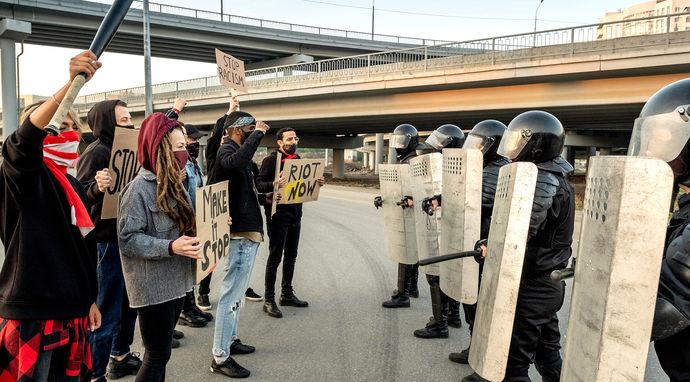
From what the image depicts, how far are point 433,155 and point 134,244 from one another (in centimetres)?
296

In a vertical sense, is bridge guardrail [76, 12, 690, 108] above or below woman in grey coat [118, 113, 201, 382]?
above

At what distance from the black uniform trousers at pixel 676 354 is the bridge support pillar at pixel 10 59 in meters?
33.9

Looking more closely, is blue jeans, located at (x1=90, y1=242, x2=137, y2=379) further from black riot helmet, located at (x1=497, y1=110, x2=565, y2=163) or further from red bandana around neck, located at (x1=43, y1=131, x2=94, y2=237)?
black riot helmet, located at (x1=497, y1=110, x2=565, y2=163)

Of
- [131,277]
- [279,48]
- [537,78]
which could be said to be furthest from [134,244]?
[279,48]

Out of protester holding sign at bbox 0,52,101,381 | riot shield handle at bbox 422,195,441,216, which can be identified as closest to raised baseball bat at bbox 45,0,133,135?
protester holding sign at bbox 0,52,101,381

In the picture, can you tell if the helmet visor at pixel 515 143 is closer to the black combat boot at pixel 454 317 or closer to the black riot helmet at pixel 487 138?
the black riot helmet at pixel 487 138

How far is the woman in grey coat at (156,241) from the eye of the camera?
272 cm

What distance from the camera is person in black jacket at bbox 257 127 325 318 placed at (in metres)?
5.29

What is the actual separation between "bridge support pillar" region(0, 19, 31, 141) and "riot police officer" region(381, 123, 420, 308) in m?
30.2

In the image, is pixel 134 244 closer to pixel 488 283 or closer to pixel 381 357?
pixel 488 283

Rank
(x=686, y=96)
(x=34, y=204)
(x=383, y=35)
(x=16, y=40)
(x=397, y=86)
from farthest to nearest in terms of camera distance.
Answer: (x=383, y=35) < (x=16, y=40) < (x=397, y=86) < (x=34, y=204) < (x=686, y=96)

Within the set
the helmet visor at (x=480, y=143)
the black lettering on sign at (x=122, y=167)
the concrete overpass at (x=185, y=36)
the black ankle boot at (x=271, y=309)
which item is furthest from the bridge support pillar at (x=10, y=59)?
the helmet visor at (x=480, y=143)

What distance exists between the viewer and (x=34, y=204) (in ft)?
7.36

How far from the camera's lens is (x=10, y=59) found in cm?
2977
